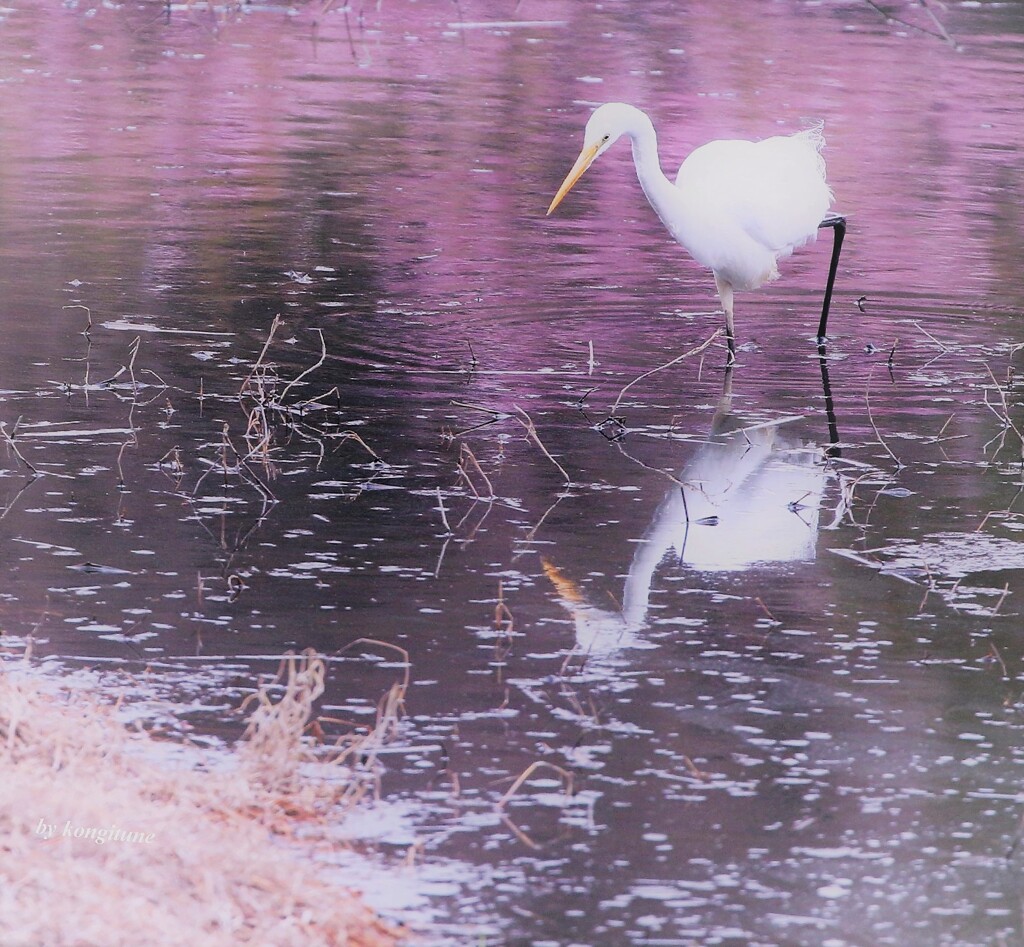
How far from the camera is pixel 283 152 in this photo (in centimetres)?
1395

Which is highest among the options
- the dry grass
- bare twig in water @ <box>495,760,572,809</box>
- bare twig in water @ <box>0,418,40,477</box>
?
the dry grass

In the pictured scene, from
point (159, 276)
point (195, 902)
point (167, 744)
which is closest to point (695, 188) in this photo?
point (159, 276)

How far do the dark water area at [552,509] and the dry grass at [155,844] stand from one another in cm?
23

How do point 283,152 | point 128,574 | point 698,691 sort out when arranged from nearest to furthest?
point 698,691, point 128,574, point 283,152

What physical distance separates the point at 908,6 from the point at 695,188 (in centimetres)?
1926

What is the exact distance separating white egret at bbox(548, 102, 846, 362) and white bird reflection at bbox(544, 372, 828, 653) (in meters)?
1.11

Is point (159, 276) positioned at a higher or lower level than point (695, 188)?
lower

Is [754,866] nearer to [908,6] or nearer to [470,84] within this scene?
[470,84]

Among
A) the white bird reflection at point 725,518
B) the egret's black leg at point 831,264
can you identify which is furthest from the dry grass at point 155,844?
the egret's black leg at point 831,264

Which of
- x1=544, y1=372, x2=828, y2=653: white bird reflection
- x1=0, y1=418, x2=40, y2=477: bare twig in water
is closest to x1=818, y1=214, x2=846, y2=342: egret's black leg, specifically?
x1=544, y1=372, x2=828, y2=653: white bird reflection

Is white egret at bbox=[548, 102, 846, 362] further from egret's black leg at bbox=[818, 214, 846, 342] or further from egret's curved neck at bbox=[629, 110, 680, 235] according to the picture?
egret's black leg at bbox=[818, 214, 846, 342]

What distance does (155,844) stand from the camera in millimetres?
3613

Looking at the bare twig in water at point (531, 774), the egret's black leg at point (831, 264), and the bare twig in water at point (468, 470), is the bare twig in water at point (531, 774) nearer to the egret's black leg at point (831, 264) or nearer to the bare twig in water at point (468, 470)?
the bare twig in water at point (468, 470)

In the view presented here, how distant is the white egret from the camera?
27.3 ft
